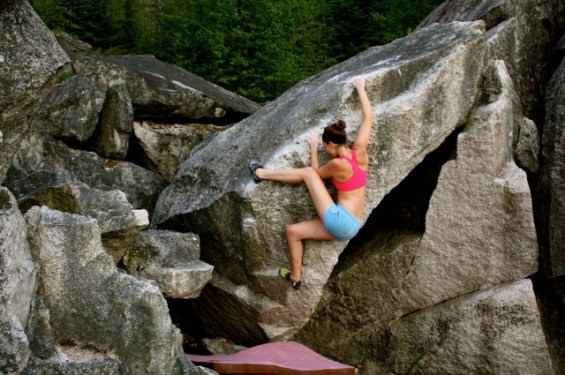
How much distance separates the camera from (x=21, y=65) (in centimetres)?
548

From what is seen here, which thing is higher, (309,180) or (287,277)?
(309,180)

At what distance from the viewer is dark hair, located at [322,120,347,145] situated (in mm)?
7199

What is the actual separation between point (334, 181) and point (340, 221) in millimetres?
414

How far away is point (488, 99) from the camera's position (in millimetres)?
8109

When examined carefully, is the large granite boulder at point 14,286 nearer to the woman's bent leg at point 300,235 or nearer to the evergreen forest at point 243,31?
the woman's bent leg at point 300,235

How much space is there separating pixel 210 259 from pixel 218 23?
719 centimetres

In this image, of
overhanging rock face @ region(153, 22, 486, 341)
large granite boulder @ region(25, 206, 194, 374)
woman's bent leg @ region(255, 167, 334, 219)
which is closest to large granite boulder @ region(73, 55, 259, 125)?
overhanging rock face @ region(153, 22, 486, 341)

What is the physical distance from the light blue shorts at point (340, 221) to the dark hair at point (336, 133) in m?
0.64

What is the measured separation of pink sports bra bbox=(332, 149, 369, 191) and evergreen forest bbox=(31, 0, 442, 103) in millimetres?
7214

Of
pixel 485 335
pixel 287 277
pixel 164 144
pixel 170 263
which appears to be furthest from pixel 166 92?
pixel 485 335

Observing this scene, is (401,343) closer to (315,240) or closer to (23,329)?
(315,240)

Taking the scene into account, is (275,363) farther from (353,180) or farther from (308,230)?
(353,180)

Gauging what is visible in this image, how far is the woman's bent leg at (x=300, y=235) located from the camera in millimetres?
7461

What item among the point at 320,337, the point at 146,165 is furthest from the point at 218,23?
the point at 320,337
